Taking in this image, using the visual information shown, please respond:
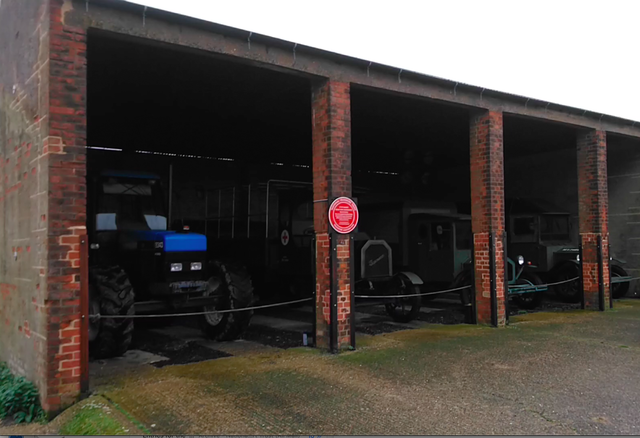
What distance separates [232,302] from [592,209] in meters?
8.43

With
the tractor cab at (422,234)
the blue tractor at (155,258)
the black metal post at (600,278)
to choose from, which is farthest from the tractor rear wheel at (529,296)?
the blue tractor at (155,258)

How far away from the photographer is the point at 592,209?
39.3 ft

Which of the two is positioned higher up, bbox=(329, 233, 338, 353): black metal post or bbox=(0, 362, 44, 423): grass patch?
bbox=(329, 233, 338, 353): black metal post

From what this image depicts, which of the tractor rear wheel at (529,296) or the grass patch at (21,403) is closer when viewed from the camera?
the grass patch at (21,403)

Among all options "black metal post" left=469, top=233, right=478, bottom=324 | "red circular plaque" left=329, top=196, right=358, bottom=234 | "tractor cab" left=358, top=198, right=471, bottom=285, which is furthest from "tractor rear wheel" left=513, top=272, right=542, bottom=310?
"red circular plaque" left=329, top=196, right=358, bottom=234

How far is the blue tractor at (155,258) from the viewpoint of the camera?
820 cm

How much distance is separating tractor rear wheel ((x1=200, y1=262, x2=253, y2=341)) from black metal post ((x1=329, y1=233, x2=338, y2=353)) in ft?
5.89

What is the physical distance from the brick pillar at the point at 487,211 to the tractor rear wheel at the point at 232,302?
4259mm

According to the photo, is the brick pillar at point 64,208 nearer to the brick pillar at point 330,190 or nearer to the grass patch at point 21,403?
the grass patch at point 21,403

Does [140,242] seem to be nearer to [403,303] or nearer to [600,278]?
[403,303]

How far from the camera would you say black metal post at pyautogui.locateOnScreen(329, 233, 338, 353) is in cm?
744

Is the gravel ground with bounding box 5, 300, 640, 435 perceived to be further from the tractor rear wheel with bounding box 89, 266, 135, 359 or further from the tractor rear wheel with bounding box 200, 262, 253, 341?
the tractor rear wheel with bounding box 200, 262, 253, 341

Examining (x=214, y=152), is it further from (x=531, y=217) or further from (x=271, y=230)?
(x=531, y=217)

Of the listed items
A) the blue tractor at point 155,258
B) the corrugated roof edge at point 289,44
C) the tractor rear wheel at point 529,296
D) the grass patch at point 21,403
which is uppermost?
the corrugated roof edge at point 289,44
